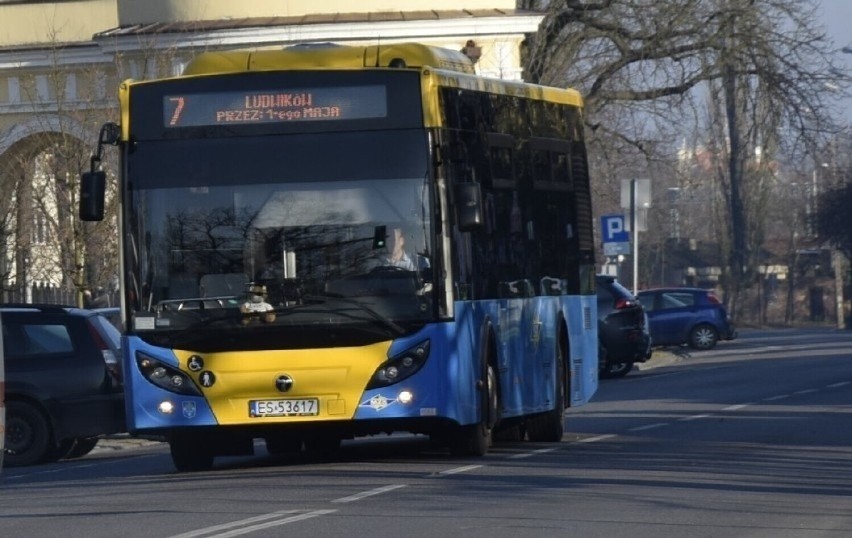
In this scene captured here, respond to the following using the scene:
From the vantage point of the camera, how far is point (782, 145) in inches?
1467

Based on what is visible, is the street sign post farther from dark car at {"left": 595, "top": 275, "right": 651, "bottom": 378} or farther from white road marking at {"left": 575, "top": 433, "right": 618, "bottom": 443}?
white road marking at {"left": 575, "top": 433, "right": 618, "bottom": 443}

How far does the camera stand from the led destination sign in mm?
14508

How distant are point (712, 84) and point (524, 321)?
23044 mm

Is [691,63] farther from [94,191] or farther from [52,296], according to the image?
[94,191]

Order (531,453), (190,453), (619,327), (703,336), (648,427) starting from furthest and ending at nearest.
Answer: (703,336) < (619,327) < (648,427) < (531,453) < (190,453)

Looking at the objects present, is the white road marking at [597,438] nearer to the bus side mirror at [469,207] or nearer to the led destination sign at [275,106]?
the bus side mirror at [469,207]

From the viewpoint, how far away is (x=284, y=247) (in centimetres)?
1428

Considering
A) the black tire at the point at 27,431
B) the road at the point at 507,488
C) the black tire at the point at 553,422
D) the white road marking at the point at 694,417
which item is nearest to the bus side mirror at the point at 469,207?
the road at the point at 507,488

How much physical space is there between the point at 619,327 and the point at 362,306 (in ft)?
60.8

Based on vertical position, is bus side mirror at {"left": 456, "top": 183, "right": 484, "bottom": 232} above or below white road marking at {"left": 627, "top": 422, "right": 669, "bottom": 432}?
above

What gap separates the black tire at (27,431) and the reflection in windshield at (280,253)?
456cm

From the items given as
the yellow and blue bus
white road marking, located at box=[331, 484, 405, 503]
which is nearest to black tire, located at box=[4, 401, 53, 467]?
the yellow and blue bus

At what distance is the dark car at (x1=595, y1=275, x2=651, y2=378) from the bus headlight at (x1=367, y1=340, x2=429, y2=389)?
1799 cm

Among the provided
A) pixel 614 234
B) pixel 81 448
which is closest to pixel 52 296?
pixel 614 234
